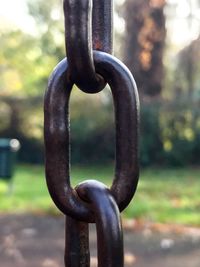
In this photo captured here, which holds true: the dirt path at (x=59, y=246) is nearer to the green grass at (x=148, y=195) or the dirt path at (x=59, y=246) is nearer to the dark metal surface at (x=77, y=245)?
the green grass at (x=148, y=195)

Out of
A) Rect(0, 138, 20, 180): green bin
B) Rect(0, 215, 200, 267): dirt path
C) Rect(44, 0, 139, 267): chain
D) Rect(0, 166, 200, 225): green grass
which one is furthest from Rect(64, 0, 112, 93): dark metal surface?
Rect(0, 138, 20, 180): green bin

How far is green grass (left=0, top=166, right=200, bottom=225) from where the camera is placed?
7.97m

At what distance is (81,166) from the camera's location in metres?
15.2

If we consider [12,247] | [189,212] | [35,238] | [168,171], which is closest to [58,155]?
[12,247]

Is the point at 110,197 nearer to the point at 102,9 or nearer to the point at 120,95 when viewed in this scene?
the point at 120,95

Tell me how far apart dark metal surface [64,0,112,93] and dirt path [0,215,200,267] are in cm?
421

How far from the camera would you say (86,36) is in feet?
3.05

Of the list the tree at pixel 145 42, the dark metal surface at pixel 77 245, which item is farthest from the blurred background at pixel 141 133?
the dark metal surface at pixel 77 245

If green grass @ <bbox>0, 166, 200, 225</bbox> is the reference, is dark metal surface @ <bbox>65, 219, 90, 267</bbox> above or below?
below

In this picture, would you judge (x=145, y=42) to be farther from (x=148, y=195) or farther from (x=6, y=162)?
(x=6, y=162)

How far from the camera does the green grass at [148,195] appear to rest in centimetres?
797

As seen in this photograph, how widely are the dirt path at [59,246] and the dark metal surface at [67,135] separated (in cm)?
419

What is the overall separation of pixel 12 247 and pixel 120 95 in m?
5.21

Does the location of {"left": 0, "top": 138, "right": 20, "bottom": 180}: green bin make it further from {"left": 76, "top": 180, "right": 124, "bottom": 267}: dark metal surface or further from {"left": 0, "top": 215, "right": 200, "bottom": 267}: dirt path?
{"left": 76, "top": 180, "right": 124, "bottom": 267}: dark metal surface
